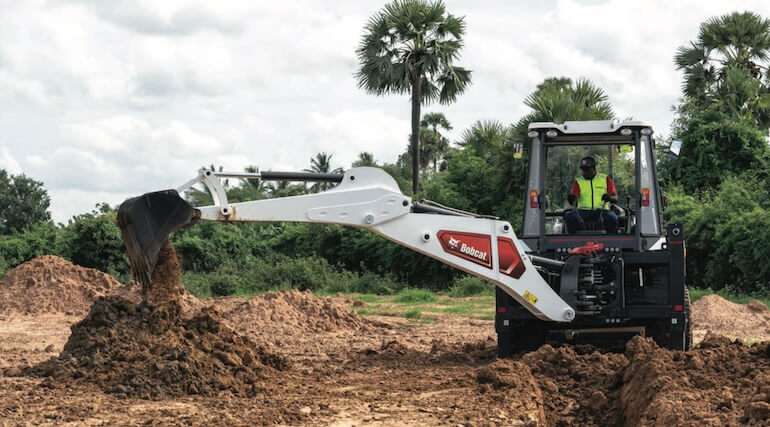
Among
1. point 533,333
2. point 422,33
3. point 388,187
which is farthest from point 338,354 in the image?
point 422,33

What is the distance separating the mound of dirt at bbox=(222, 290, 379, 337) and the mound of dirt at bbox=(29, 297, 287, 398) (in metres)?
6.37

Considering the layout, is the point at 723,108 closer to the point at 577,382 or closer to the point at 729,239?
the point at 729,239

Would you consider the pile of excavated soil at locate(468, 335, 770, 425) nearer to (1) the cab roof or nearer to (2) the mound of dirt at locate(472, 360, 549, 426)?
(2) the mound of dirt at locate(472, 360, 549, 426)

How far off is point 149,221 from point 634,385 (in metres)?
4.87

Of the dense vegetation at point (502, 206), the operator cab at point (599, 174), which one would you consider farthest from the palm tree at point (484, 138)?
the operator cab at point (599, 174)

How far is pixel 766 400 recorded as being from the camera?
6957mm

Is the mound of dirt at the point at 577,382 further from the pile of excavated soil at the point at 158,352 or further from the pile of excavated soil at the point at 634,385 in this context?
the pile of excavated soil at the point at 158,352

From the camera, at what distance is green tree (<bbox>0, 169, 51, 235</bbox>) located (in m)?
49.8

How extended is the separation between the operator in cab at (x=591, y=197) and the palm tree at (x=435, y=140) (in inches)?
1737

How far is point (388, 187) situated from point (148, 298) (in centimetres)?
299

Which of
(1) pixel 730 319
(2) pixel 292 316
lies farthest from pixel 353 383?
(1) pixel 730 319

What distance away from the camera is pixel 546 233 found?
1134 centimetres

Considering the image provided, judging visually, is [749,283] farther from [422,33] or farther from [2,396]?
[2,396]

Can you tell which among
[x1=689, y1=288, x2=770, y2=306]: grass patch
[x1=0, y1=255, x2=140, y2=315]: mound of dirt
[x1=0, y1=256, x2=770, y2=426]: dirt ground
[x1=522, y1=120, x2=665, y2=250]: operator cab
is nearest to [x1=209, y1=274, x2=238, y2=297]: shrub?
[x1=0, y1=255, x2=140, y2=315]: mound of dirt
